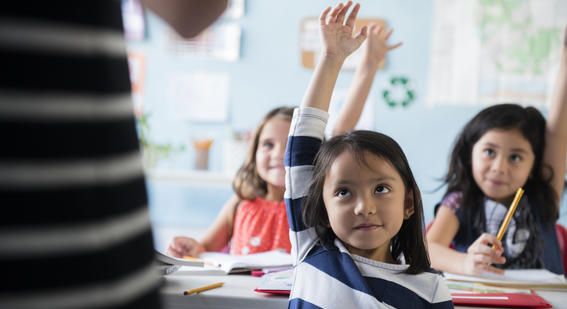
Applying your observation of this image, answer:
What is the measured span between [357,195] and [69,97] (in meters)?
0.68

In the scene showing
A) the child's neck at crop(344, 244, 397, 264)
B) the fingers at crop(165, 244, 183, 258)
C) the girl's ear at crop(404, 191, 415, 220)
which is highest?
the girl's ear at crop(404, 191, 415, 220)

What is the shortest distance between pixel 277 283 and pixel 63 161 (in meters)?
0.74

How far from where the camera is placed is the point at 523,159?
1407mm

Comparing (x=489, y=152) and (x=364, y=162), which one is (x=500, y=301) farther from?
(x=489, y=152)

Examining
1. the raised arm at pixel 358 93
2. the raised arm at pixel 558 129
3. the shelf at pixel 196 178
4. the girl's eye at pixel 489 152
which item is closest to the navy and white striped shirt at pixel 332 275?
the raised arm at pixel 358 93

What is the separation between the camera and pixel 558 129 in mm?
1470

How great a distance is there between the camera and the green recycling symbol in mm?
2822

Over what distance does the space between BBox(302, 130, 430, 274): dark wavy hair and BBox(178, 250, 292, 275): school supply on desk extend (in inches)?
7.9

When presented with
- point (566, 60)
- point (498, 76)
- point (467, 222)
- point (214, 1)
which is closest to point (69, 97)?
point (214, 1)

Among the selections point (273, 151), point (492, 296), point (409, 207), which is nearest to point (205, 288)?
point (409, 207)

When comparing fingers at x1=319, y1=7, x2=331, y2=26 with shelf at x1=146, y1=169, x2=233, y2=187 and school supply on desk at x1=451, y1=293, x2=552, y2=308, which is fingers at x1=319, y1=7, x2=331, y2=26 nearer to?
school supply on desk at x1=451, y1=293, x2=552, y2=308

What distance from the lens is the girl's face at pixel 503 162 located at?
139 cm

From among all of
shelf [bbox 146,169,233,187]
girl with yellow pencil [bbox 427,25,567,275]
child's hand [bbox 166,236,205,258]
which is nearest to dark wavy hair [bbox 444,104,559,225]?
girl with yellow pencil [bbox 427,25,567,275]

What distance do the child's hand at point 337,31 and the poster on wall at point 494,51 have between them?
1.80 meters
